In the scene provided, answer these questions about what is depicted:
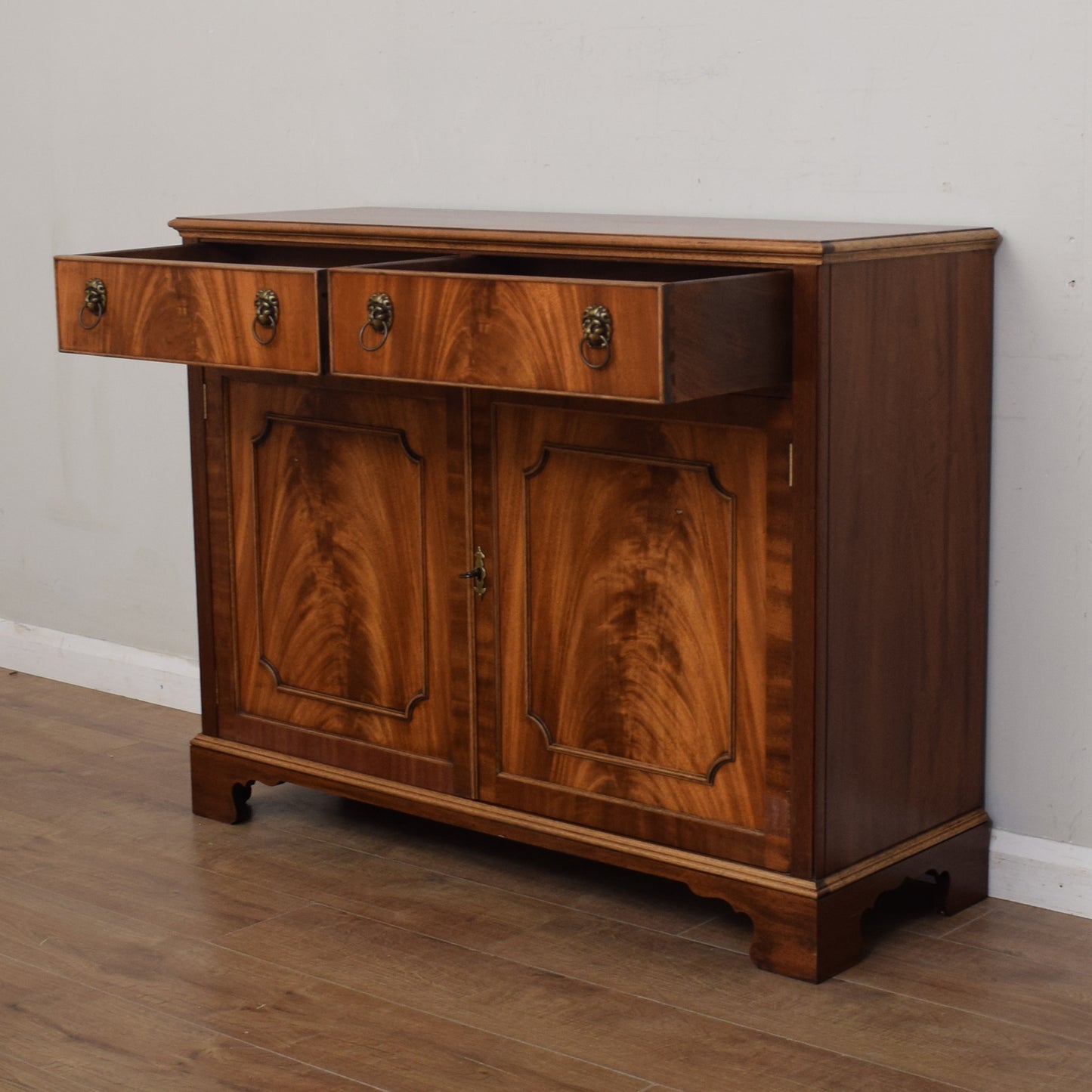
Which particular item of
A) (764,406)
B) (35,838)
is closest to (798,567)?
(764,406)

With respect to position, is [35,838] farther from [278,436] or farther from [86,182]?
[86,182]

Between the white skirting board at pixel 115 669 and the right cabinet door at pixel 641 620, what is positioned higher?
the right cabinet door at pixel 641 620

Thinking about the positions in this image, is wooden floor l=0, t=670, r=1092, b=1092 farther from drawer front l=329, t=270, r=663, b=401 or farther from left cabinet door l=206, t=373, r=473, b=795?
drawer front l=329, t=270, r=663, b=401

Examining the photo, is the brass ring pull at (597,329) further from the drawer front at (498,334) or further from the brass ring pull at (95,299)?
the brass ring pull at (95,299)

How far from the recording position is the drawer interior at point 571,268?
253cm

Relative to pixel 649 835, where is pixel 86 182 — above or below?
above

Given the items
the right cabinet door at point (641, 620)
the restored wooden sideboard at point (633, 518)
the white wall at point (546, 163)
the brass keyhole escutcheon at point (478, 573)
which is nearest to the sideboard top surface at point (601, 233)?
the restored wooden sideboard at point (633, 518)

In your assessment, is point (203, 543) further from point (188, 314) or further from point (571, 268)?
point (571, 268)

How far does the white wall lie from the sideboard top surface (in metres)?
0.11

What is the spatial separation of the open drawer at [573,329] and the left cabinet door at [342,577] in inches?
12.0

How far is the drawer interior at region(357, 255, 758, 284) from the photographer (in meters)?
2.53

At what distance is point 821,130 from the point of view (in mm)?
2846

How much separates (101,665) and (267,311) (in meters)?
1.74

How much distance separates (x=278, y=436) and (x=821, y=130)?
40.9 inches
